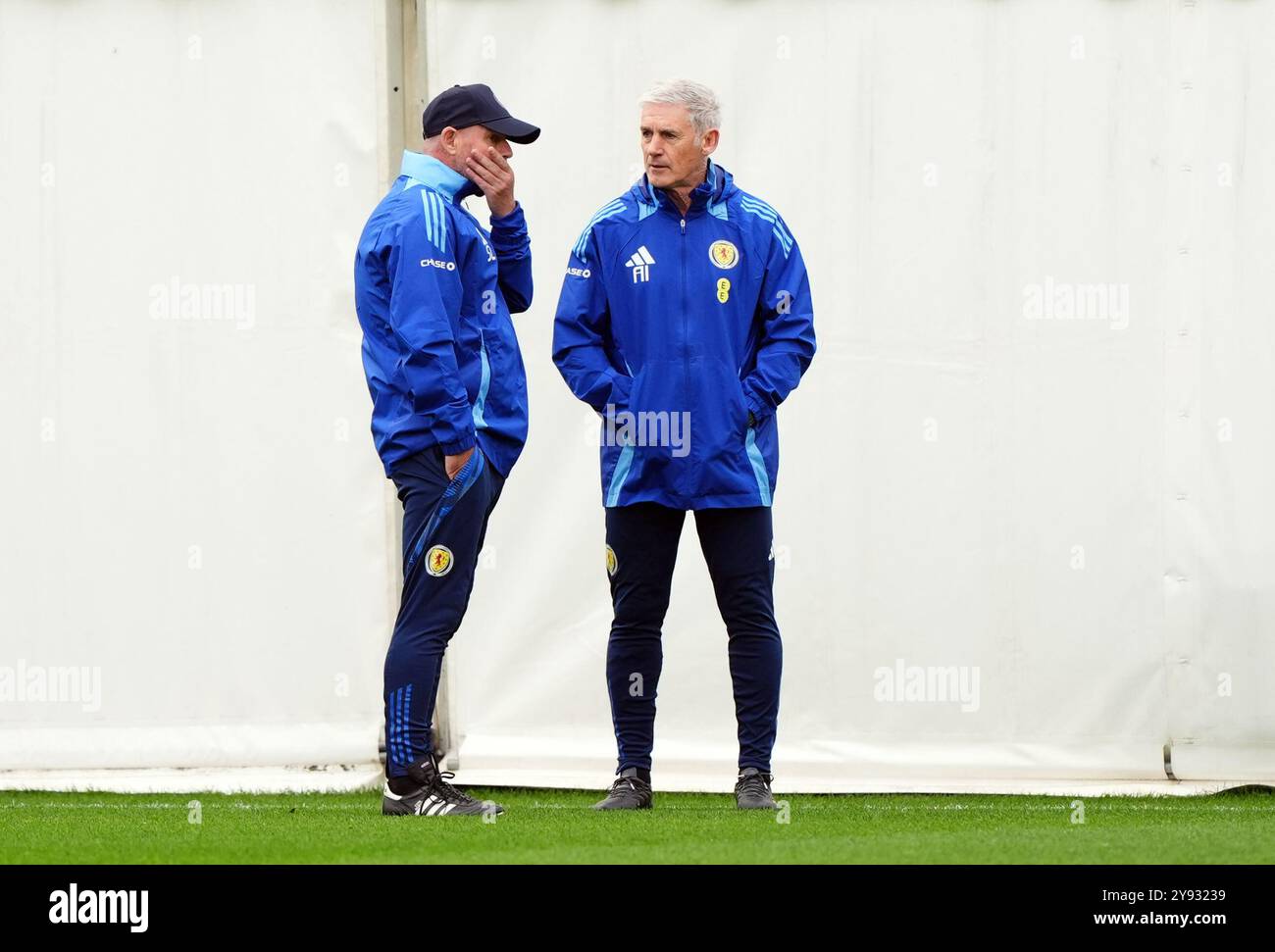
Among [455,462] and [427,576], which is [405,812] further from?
[455,462]

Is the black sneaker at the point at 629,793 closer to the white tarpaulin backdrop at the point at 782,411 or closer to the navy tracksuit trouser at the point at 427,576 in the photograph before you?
the navy tracksuit trouser at the point at 427,576

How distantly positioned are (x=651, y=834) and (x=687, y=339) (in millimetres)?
1148

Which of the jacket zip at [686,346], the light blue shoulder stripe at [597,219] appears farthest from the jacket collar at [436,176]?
the jacket zip at [686,346]

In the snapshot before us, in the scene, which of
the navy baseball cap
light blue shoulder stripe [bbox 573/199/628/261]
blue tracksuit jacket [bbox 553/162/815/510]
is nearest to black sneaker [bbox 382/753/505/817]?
blue tracksuit jacket [bbox 553/162/815/510]

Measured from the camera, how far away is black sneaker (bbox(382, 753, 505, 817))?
399 cm

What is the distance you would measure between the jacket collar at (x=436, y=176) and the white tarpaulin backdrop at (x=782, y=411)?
1.64m

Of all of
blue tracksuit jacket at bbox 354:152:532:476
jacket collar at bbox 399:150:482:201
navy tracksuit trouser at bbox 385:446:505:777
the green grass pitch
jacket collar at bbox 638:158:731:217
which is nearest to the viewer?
the green grass pitch

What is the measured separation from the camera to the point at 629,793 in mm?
4309

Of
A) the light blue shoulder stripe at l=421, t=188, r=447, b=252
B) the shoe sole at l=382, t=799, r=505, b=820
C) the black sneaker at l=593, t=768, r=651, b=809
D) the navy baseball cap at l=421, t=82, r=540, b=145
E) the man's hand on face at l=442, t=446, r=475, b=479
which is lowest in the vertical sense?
the black sneaker at l=593, t=768, r=651, b=809

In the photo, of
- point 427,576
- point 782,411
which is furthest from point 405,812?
point 782,411

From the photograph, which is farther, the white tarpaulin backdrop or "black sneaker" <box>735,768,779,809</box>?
the white tarpaulin backdrop

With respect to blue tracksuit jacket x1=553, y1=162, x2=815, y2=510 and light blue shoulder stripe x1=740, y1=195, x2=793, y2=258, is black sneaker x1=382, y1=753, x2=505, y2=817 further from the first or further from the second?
light blue shoulder stripe x1=740, y1=195, x2=793, y2=258

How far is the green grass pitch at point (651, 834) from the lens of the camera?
10.8 feet
